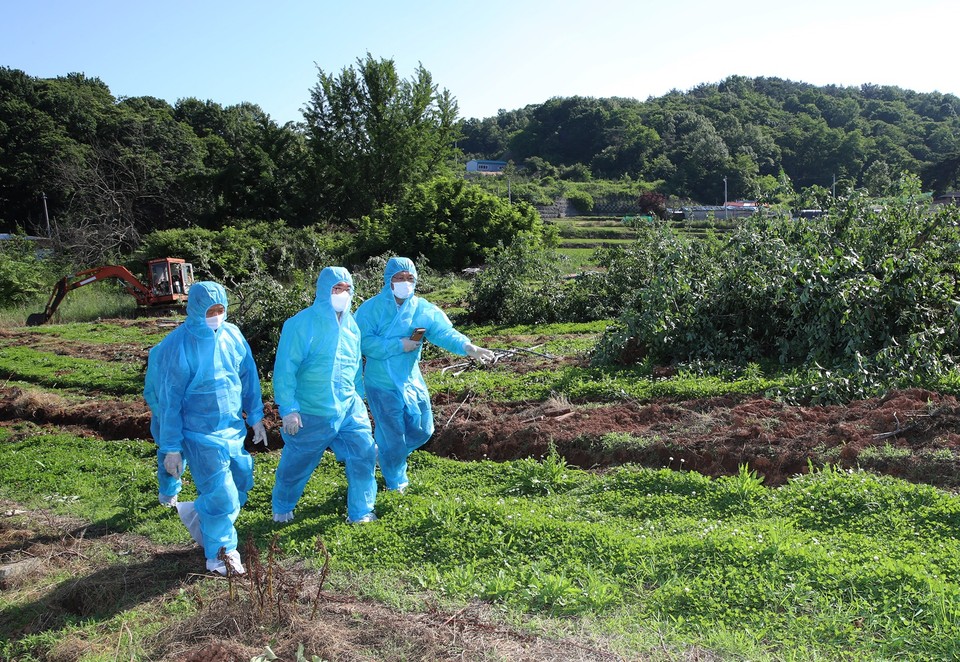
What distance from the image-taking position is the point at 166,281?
2500cm

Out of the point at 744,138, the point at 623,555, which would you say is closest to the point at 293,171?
the point at 623,555

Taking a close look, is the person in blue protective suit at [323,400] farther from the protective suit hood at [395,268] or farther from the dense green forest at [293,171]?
the dense green forest at [293,171]

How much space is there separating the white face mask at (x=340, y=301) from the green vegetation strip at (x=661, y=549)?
1588 millimetres

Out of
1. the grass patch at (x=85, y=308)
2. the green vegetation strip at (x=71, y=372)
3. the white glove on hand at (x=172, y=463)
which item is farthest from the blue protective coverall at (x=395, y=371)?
the grass patch at (x=85, y=308)

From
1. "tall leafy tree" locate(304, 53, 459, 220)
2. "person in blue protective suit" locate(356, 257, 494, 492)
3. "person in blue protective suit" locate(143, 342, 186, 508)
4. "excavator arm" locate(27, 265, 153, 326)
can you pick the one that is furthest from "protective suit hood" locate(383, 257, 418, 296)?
"tall leafy tree" locate(304, 53, 459, 220)

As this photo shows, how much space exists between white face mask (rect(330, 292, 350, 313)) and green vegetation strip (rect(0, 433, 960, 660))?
5.21 ft

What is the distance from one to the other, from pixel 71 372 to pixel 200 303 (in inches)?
397

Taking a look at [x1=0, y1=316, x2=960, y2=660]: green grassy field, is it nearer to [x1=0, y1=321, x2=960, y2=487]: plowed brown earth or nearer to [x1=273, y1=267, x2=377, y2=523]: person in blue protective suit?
[x1=273, y1=267, x2=377, y2=523]: person in blue protective suit

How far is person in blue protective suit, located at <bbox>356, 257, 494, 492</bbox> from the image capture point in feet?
21.1

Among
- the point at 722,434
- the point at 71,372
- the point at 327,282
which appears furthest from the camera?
the point at 71,372

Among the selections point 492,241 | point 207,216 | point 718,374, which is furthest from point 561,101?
point 718,374

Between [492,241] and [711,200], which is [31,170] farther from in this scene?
[711,200]

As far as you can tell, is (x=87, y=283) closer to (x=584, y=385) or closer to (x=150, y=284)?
(x=150, y=284)

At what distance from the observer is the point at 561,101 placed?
9106 cm
